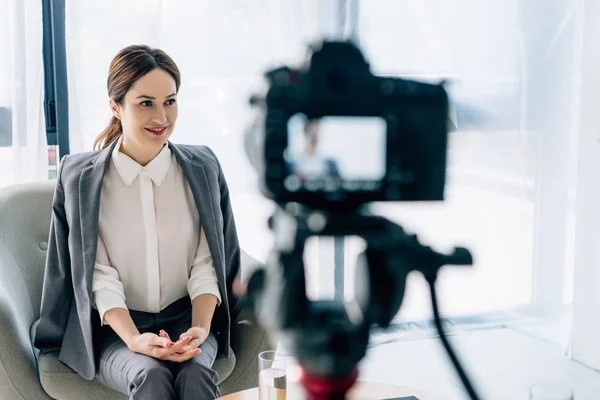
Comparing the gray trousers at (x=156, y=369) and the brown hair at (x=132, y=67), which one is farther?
the brown hair at (x=132, y=67)

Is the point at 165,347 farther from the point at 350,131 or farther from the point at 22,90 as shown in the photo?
the point at 350,131

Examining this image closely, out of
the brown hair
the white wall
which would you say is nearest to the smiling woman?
the brown hair

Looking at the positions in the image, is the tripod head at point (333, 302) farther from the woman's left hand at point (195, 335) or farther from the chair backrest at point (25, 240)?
the chair backrest at point (25, 240)

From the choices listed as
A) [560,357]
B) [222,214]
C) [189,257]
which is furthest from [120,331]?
[560,357]

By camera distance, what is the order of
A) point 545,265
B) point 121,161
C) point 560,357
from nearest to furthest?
point 121,161, point 560,357, point 545,265

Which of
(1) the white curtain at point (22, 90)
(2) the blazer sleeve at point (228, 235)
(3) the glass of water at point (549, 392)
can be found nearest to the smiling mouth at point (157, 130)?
(2) the blazer sleeve at point (228, 235)

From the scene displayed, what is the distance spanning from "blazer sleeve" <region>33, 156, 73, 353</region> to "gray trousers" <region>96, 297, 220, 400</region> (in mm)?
110

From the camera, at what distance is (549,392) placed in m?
0.32

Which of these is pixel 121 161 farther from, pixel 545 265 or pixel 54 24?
pixel 545 265

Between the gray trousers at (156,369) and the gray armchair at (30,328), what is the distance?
3.8 inches

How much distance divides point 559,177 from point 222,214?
1.78m

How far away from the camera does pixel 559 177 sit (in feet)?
9.57

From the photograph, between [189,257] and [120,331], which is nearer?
[120,331]

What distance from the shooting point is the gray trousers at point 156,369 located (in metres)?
1.46
